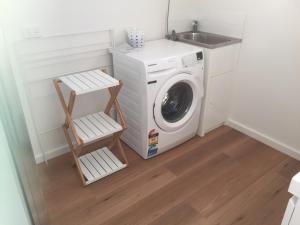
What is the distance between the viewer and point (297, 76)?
2.04 metres

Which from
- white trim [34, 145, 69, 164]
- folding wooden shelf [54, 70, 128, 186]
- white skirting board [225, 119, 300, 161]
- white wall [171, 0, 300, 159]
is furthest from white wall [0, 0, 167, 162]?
white skirting board [225, 119, 300, 161]

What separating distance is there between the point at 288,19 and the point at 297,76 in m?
0.45

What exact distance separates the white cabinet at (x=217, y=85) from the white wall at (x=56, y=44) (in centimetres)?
68

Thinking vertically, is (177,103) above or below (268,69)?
below

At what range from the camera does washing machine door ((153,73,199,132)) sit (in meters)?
2.06

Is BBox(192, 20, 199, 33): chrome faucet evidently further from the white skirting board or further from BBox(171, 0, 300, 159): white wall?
the white skirting board

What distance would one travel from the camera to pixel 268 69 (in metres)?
2.21

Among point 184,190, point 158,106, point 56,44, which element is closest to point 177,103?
point 158,106

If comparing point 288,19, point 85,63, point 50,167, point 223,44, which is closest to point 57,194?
point 50,167

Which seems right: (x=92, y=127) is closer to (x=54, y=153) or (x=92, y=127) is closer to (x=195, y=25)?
(x=54, y=153)

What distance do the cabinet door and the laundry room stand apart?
2cm

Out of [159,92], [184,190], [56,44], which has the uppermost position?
[56,44]

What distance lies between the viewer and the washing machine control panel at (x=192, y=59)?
2.01 metres

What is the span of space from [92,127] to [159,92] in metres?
Result: 0.57
